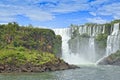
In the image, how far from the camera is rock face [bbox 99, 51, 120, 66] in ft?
254

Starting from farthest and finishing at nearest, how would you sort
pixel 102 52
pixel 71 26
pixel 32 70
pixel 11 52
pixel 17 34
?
pixel 71 26 → pixel 102 52 → pixel 17 34 → pixel 11 52 → pixel 32 70

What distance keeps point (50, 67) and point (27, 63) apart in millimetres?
4366

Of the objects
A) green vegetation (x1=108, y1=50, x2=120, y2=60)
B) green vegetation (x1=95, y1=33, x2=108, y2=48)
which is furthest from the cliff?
green vegetation (x1=108, y1=50, x2=120, y2=60)

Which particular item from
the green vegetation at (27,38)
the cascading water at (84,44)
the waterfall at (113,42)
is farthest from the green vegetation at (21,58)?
the waterfall at (113,42)

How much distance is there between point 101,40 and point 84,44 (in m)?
5.99

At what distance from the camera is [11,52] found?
61781mm

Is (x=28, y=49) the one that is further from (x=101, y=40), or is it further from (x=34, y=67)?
(x=101, y=40)

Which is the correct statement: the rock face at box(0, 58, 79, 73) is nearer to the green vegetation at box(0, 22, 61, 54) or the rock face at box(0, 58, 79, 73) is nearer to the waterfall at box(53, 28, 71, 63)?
the green vegetation at box(0, 22, 61, 54)

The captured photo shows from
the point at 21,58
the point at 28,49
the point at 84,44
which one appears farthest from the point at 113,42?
the point at 21,58

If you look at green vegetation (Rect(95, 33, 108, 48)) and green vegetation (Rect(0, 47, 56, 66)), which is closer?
green vegetation (Rect(0, 47, 56, 66))

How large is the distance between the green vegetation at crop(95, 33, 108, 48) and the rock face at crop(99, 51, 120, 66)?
9084 millimetres

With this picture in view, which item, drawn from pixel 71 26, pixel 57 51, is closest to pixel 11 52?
pixel 57 51

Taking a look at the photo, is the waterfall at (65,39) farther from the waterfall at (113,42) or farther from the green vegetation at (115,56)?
the green vegetation at (115,56)

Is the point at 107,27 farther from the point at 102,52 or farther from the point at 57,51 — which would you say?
the point at 57,51
